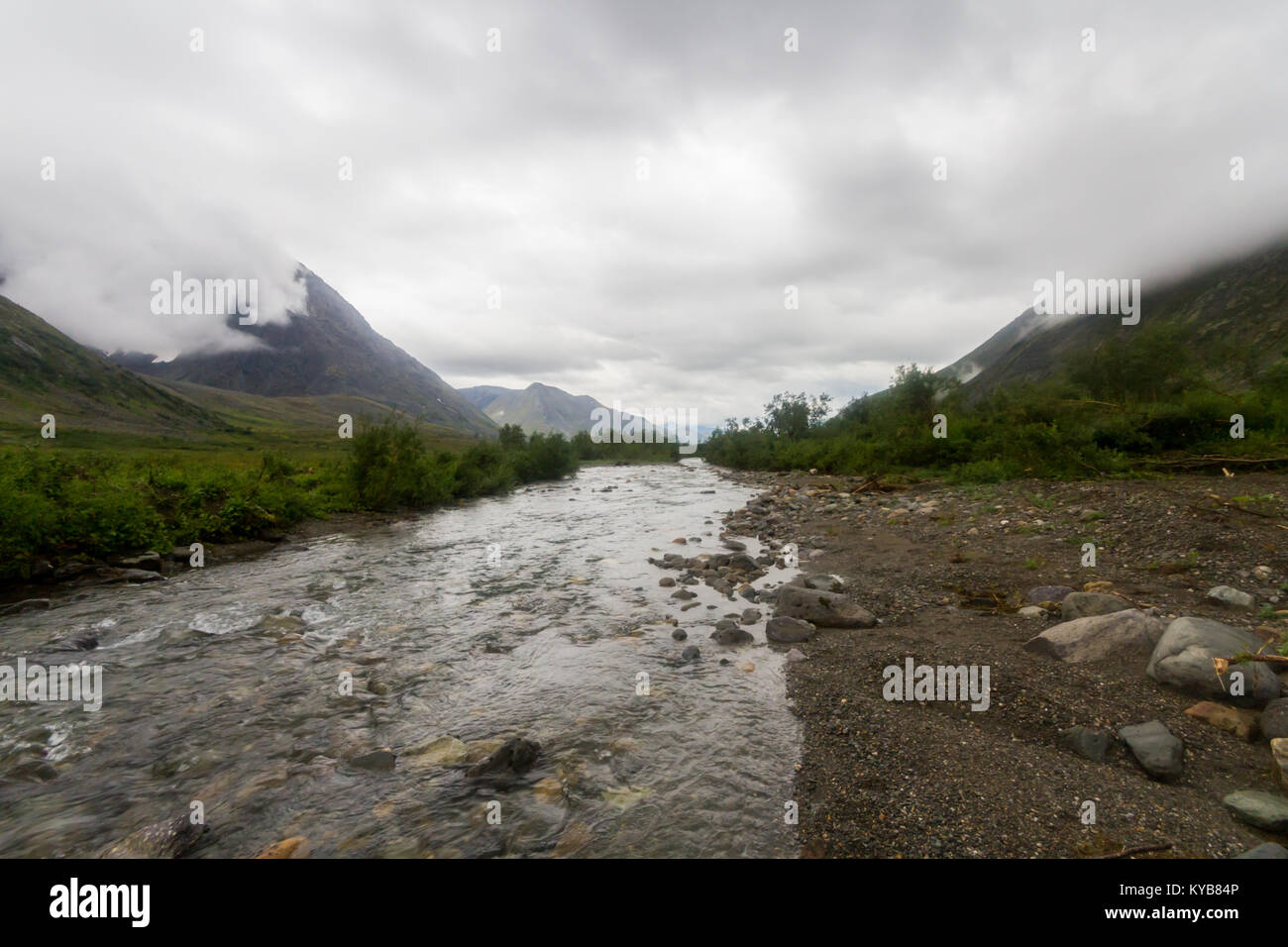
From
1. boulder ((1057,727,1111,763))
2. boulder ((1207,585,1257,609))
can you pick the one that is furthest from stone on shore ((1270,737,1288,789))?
boulder ((1207,585,1257,609))

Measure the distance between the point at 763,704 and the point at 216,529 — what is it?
18258mm

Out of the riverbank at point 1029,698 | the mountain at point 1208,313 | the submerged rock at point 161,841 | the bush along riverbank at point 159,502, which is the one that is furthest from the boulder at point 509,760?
the mountain at point 1208,313

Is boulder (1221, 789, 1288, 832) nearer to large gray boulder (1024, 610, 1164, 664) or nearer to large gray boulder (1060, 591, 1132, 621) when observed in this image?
large gray boulder (1024, 610, 1164, 664)

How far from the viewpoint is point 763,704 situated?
6840 millimetres

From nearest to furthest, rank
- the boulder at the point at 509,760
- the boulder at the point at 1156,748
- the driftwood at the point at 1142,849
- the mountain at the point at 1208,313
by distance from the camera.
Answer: the driftwood at the point at 1142,849
the boulder at the point at 1156,748
the boulder at the point at 509,760
the mountain at the point at 1208,313

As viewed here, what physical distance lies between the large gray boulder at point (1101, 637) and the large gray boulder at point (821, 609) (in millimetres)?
2680

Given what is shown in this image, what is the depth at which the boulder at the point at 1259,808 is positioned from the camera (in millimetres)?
3611

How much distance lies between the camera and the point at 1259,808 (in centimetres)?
373

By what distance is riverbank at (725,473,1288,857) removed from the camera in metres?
4.04

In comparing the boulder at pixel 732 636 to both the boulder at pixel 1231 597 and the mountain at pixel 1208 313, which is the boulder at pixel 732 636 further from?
the mountain at pixel 1208 313

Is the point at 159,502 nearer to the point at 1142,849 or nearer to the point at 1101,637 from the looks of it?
the point at 1142,849

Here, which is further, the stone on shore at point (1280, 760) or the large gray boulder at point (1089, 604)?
the large gray boulder at point (1089, 604)

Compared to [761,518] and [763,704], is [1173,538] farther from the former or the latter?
[761,518]
